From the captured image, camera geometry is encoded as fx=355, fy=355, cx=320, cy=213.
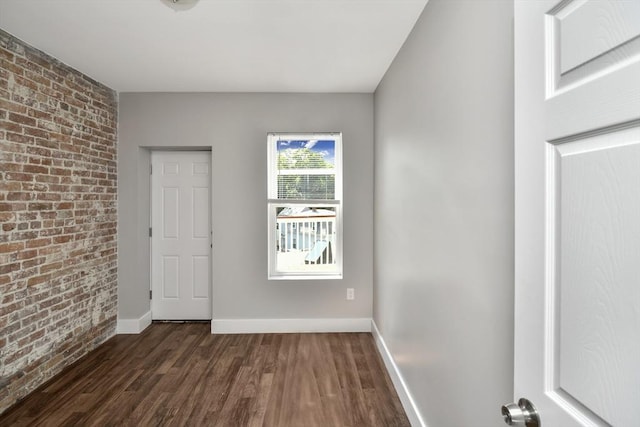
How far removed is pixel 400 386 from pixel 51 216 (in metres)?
2.98

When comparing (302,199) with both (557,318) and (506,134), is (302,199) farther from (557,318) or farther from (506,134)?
(557,318)

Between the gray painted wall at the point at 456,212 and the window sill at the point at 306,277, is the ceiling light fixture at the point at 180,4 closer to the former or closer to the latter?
the gray painted wall at the point at 456,212

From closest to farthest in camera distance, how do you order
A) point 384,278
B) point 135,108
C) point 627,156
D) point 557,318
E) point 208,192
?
point 627,156
point 557,318
point 384,278
point 135,108
point 208,192

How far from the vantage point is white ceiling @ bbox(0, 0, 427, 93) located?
213cm

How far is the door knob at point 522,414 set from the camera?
0.75m

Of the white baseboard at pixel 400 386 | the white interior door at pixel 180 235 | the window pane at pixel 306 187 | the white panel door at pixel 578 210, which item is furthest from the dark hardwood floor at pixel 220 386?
the white panel door at pixel 578 210

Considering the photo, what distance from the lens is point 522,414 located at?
2.55ft

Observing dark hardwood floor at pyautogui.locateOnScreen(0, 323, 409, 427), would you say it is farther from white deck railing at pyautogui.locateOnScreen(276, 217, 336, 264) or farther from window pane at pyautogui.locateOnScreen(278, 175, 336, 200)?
window pane at pyautogui.locateOnScreen(278, 175, 336, 200)

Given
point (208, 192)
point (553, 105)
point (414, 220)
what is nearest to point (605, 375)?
point (553, 105)

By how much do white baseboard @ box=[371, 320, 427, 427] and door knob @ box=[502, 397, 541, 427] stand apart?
4.76ft

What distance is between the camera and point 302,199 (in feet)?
12.4

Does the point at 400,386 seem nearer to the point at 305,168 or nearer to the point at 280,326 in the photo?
the point at 280,326

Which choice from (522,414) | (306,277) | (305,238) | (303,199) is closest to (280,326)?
(306,277)

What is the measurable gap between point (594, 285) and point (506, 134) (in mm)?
748
